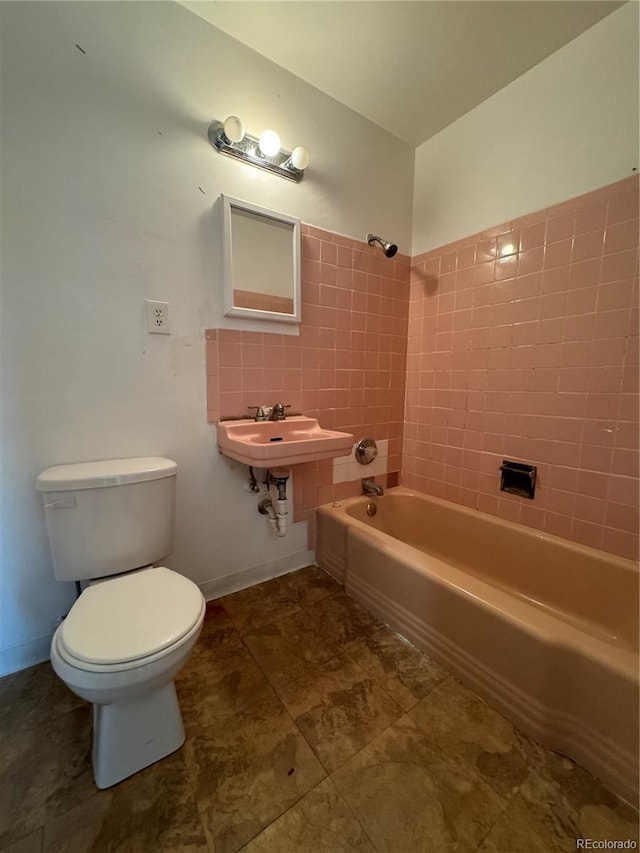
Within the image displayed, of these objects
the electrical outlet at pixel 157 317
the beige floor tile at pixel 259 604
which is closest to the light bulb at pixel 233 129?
the electrical outlet at pixel 157 317

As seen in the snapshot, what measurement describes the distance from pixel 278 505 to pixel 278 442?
367 mm

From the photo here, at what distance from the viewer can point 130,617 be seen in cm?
89

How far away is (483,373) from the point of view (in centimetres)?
170

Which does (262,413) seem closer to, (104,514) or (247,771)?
(104,514)

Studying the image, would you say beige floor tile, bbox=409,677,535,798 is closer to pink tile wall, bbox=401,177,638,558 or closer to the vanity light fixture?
pink tile wall, bbox=401,177,638,558

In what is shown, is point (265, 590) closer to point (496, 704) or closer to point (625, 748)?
point (496, 704)

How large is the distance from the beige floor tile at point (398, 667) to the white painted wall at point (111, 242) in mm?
773

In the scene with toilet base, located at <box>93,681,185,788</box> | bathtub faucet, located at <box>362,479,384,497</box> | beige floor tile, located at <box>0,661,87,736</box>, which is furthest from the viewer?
bathtub faucet, located at <box>362,479,384,497</box>

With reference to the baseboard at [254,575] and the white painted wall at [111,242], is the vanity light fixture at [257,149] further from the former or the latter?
the baseboard at [254,575]

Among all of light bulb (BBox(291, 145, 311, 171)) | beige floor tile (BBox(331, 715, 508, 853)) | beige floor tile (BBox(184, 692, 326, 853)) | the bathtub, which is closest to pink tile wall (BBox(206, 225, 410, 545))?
light bulb (BBox(291, 145, 311, 171))

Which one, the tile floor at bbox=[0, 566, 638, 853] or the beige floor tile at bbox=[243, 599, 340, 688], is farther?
the beige floor tile at bbox=[243, 599, 340, 688]

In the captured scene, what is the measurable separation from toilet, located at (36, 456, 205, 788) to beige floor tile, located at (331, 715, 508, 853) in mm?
525

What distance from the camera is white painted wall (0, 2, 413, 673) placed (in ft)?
3.50

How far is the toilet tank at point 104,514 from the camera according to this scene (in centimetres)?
107
